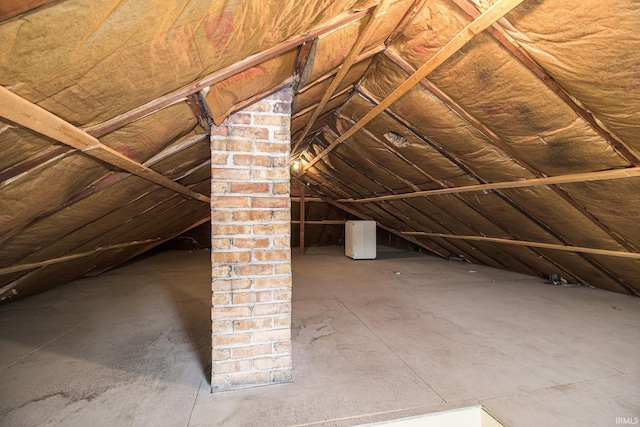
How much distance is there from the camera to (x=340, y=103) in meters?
2.72

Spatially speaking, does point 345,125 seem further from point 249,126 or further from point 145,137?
point 145,137

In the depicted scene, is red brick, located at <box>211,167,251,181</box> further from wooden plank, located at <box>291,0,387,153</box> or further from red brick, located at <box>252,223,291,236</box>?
wooden plank, located at <box>291,0,387,153</box>

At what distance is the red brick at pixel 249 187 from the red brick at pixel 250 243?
11.3 inches

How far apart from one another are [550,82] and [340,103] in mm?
1628

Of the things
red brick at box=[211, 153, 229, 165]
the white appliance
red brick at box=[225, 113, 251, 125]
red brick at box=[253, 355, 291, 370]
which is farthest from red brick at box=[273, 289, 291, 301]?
the white appliance

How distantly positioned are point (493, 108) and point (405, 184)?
77.4 inches

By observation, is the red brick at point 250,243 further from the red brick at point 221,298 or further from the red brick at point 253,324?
the red brick at point 253,324

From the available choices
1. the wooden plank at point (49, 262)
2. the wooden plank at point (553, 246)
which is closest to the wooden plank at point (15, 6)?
the wooden plank at point (49, 262)

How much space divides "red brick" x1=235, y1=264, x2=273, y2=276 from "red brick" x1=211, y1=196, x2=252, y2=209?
1.17ft

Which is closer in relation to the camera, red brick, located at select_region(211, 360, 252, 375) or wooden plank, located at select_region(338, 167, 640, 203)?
red brick, located at select_region(211, 360, 252, 375)

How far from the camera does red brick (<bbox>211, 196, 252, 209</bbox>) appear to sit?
1.59 meters

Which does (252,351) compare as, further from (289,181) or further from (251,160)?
(251,160)

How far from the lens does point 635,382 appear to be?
5.88 feet

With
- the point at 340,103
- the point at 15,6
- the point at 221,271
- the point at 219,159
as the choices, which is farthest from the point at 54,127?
Result: the point at 340,103
